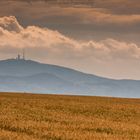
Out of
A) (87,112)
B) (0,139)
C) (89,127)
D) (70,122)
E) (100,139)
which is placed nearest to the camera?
(0,139)

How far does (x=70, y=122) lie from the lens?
3853 centimetres

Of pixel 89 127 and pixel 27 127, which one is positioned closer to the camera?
pixel 27 127

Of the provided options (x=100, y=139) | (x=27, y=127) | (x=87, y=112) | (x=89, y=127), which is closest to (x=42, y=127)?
(x=27, y=127)

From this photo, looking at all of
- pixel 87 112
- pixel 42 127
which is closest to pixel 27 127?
pixel 42 127

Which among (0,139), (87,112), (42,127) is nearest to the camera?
(0,139)

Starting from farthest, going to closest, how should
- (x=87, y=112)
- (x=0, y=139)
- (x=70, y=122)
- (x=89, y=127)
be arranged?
(x=87, y=112)
(x=70, y=122)
(x=89, y=127)
(x=0, y=139)

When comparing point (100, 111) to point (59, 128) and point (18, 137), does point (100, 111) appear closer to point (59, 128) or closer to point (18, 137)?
point (59, 128)

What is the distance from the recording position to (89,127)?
115ft

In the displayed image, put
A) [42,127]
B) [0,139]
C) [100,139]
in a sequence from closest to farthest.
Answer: [0,139] → [100,139] → [42,127]

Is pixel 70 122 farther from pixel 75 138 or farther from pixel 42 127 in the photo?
pixel 75 138

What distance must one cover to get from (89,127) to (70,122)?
3.60 m

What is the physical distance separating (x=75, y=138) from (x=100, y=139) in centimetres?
138

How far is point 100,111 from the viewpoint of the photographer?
56250 millimetres

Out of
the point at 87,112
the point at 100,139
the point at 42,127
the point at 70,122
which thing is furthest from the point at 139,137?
the point at 87,112
